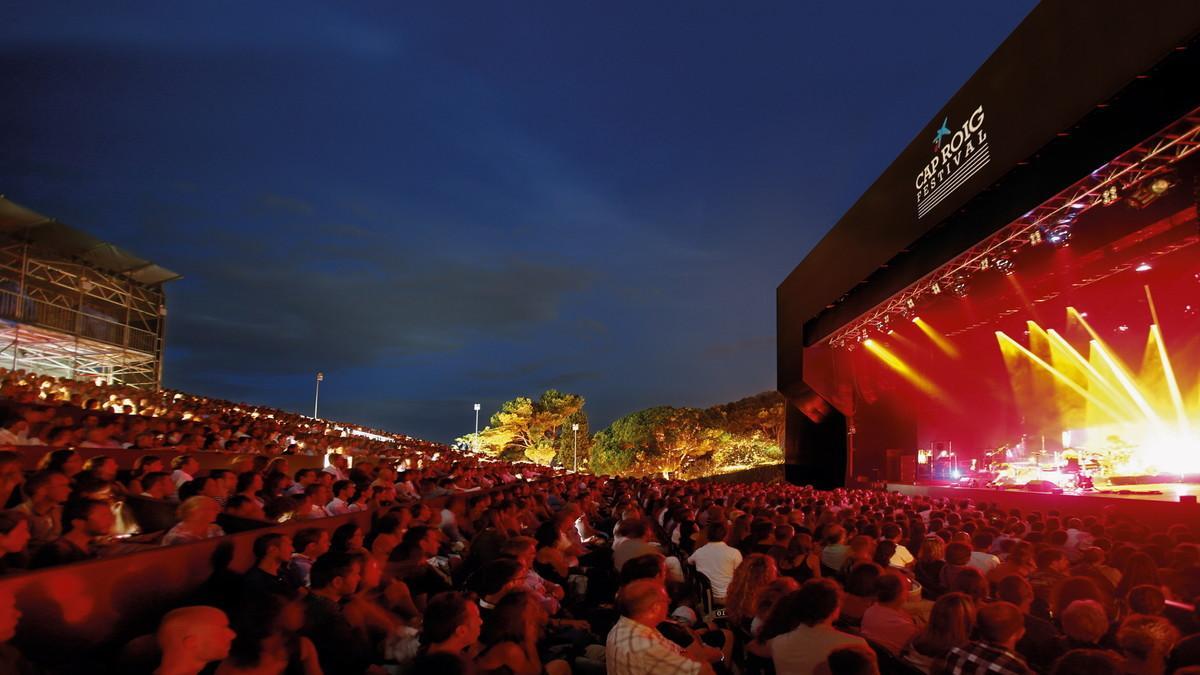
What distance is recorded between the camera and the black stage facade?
8461 millimetres

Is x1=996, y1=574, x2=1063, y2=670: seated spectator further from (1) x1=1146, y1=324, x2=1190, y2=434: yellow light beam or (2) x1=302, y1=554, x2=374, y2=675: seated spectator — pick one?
(1) x1=1146, y1=324, x2=1190, y2=434: yellow light beam

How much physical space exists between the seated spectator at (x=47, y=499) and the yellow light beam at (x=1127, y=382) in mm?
22935

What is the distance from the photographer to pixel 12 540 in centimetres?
364

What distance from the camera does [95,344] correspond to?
30.9 m

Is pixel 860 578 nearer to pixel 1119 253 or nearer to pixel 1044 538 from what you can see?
pixel 1044 538

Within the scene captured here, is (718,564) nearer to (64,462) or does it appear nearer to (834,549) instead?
(834,549)

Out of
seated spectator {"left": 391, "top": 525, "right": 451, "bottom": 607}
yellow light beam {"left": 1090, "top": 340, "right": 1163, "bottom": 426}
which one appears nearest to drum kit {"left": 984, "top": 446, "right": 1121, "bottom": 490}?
yellow light beam {"left": 1090, "top": 340, "right": 1163, "bottom": 426}

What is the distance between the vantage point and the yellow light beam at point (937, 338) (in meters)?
21.1

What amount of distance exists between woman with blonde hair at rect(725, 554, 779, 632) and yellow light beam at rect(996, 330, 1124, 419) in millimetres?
20699

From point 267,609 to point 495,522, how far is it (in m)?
4.51

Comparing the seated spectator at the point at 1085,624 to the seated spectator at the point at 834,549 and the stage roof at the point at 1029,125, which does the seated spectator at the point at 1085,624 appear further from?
the stage roof at the point at 1029,125

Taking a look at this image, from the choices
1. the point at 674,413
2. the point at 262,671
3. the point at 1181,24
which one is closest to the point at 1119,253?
the point at 1181,24

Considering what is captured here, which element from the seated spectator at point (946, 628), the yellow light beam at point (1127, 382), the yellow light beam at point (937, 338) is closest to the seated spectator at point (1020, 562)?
the seated spectator at point (946, 628)

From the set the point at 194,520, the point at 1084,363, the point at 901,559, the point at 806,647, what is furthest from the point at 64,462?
the point at 1084,363
